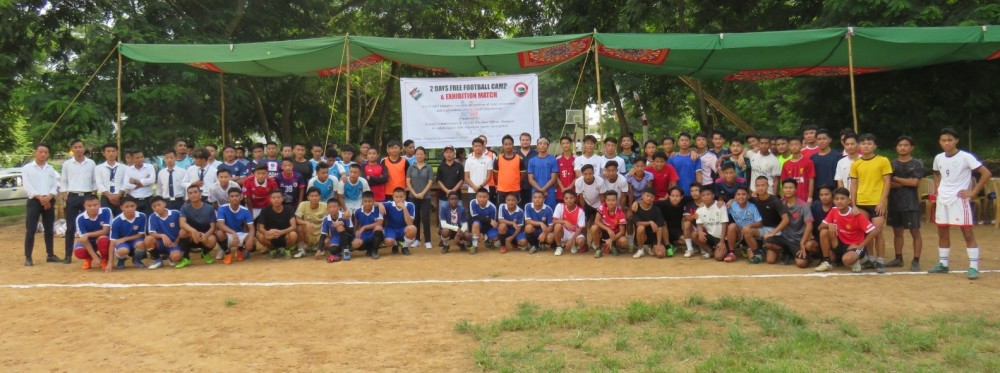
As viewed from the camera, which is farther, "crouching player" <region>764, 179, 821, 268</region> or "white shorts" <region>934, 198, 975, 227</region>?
"crouching player" <region>764, 179, 821, 268</region>

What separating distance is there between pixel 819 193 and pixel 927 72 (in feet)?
21.7

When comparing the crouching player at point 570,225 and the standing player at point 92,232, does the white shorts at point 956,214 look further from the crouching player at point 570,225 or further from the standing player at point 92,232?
the standing player at point 92,232

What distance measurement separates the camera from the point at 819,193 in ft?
25.5

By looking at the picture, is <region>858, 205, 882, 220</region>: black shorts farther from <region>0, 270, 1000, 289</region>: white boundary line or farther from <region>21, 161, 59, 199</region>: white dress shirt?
<region>21, 161, 59, 199</region>: white dress shirt

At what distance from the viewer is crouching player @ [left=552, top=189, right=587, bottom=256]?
8695 millimetres

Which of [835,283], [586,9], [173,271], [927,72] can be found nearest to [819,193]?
[835,283]

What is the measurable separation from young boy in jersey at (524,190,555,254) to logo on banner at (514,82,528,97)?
5.27ft

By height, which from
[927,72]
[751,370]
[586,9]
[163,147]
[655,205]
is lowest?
[751,370]

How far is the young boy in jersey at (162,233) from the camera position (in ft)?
26.6

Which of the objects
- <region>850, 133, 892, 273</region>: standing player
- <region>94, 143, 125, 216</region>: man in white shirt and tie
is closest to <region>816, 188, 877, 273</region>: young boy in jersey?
<region>850, 133, 892, 273</region>: standing player

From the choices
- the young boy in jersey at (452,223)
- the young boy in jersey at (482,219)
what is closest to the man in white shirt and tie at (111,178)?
the young boy in jersey at (452,223)

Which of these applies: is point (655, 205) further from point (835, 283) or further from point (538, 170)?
point (835, 283)

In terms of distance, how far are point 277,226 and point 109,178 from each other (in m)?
2.20

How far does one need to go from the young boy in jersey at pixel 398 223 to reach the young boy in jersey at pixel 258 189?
4.92 ft
